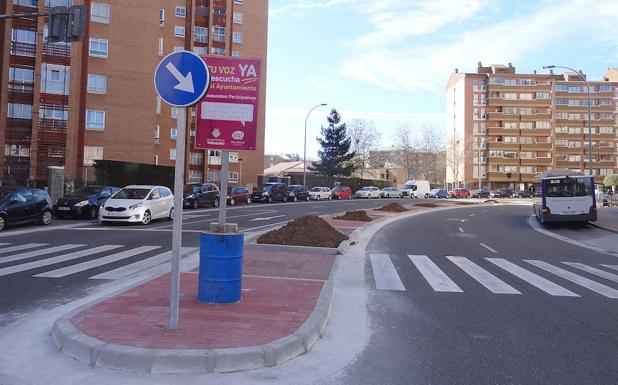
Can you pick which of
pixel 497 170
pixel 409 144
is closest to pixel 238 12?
pixel 409 144

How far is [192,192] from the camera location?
3158 centimetres

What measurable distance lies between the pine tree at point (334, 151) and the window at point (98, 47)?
1827 inches

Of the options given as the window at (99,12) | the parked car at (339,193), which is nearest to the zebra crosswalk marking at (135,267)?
the window at (99,12)

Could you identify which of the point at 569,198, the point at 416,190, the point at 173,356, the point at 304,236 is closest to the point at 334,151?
the point at 416,190

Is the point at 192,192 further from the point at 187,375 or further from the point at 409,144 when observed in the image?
the point at 409,144

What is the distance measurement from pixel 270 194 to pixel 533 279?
33504 mm

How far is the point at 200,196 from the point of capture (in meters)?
31.7

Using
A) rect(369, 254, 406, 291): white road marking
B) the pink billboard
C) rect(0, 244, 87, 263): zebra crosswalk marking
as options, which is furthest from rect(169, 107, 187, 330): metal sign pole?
rect(0, 244, 87, 263): zebra crosswalk marking

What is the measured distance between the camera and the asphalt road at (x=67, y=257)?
23.6ft

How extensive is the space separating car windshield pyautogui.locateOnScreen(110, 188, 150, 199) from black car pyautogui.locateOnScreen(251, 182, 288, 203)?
2211 cm

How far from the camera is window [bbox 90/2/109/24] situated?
131 feet

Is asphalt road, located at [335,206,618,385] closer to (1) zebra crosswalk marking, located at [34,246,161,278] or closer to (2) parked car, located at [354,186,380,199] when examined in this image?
(1) zebra crosswalk marking, located at [34,246,161,278]

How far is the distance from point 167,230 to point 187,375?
1353 centimetres

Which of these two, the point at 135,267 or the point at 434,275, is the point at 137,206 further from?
the point at 434,275
